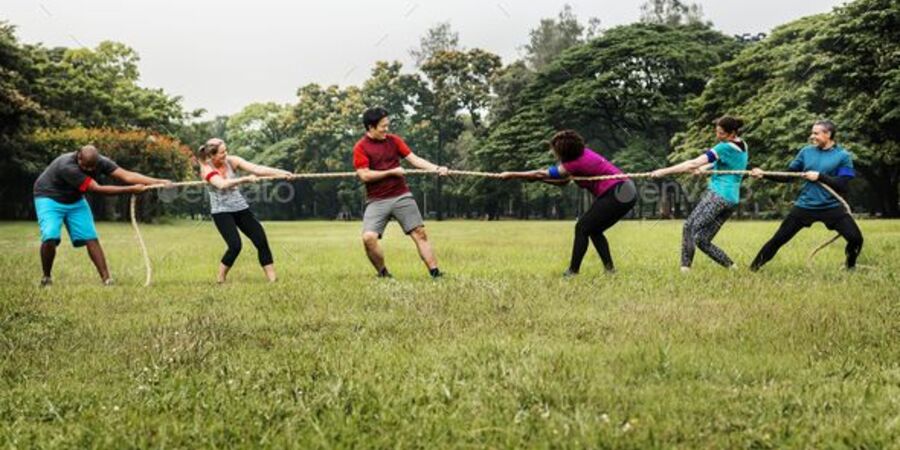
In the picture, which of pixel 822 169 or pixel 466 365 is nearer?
pixel 466 365

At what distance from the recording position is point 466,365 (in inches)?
191

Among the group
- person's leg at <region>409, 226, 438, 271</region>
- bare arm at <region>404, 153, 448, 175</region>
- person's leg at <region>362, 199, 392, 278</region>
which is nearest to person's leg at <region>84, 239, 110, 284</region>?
person's leg at <region>362, 199, 392, 278</region>

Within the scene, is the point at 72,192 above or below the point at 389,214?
above

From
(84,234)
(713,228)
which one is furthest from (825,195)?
(84,234)

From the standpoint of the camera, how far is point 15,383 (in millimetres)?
4805

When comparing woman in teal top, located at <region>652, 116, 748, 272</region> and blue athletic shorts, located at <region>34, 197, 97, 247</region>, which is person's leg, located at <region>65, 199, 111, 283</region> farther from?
woman in teal top, located at <region>652, 116, 748, 272</region>

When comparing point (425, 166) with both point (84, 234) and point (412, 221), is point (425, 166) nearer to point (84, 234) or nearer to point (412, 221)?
point (412, 221)

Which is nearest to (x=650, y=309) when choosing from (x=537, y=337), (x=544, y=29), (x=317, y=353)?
(x=537, y=337)

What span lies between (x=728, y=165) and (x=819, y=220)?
148 cm

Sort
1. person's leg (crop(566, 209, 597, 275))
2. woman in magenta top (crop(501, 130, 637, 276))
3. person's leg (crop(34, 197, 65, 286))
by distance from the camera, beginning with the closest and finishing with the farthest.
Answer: woman in magenta top (crop(501, 130, 637, 276)) → person's leg (crop(566, 209, 597, 275)) → person's leg (crop(34, 197, 65, 286))

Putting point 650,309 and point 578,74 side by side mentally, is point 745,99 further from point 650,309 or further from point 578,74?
point 650,309

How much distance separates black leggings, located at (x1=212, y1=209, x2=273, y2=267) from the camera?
1047cm

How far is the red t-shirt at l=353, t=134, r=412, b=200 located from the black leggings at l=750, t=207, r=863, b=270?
4.97 metres

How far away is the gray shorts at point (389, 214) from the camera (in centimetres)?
1027
